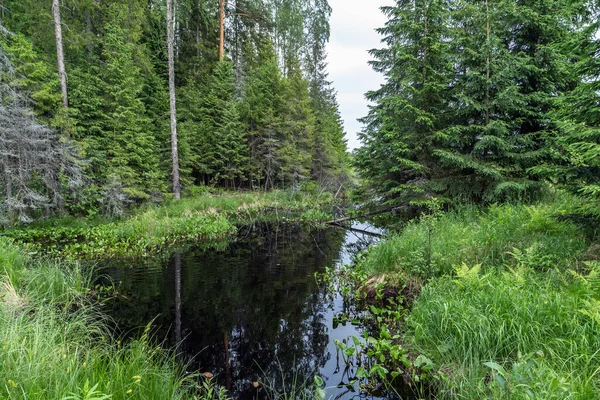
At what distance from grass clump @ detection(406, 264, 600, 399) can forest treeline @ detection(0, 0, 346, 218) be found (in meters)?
11.7

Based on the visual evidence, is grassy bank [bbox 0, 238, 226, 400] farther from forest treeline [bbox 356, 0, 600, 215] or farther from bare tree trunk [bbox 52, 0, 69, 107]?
bare tree trunk [bbox 52, 0, 69, 107]

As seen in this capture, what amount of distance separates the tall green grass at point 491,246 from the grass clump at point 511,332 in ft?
2.01

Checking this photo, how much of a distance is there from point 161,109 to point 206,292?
1475 cm

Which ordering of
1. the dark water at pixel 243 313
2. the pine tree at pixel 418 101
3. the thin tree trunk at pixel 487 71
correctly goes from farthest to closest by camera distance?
1. the pine tree at pixel 418 101
2. the thin tree trunk at pixel 487 71
3. the dark water at pixel 243 313

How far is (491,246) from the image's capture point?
206 inches

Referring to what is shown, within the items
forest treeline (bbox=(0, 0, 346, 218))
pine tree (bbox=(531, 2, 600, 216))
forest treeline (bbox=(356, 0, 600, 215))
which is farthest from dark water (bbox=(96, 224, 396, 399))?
forest treeline (bbox=(0, 0, 346, 218))

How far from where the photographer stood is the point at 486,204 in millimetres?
8312

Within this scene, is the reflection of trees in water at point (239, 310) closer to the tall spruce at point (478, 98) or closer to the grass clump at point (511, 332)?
the grass clump at point (511, 332)

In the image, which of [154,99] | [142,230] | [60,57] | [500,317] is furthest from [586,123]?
[154,99]

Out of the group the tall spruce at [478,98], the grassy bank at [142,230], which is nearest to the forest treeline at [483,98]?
the tall spruce at [478,98]

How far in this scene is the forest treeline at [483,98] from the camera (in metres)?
7.34

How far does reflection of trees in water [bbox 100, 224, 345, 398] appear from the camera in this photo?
4.04m

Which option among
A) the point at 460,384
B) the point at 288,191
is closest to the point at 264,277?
the point at 460,384

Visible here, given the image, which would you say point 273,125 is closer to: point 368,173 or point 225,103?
point 225,103
